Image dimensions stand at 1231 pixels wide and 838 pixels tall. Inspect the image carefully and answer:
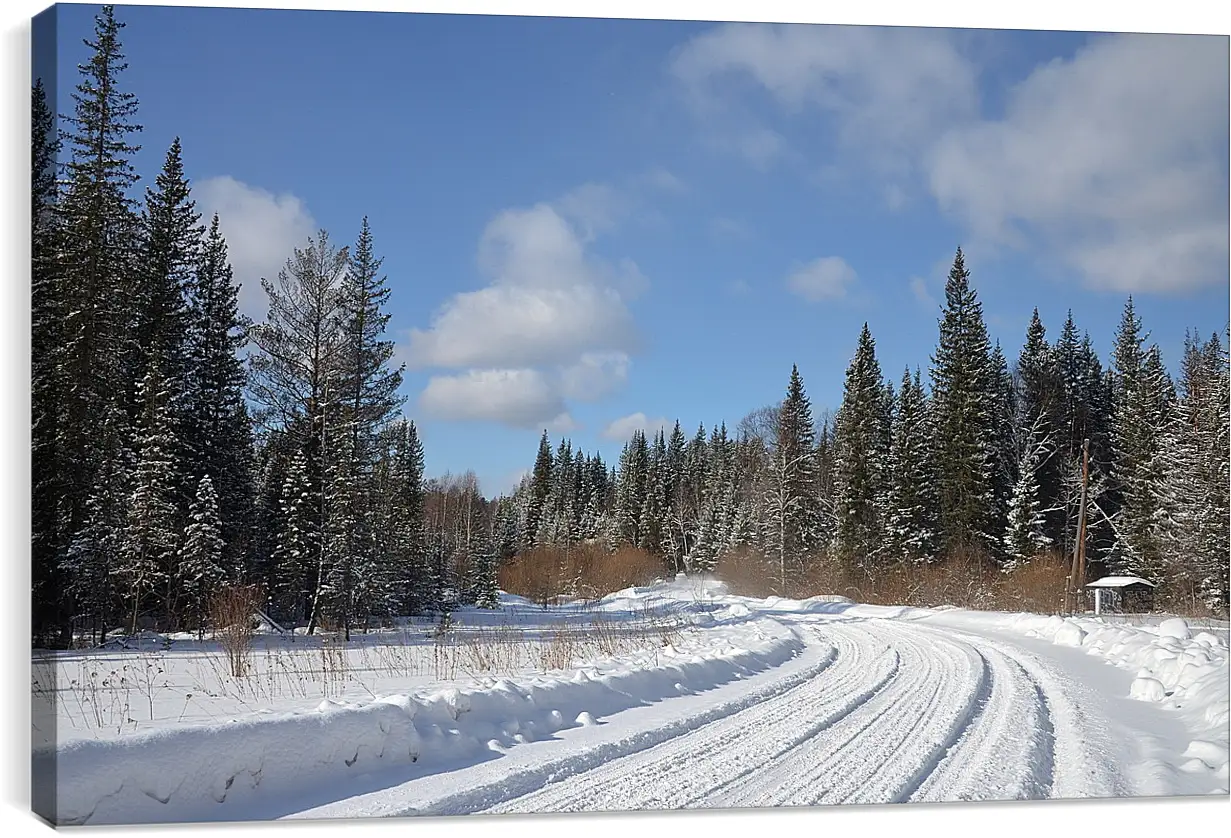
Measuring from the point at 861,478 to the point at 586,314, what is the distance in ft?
77.9

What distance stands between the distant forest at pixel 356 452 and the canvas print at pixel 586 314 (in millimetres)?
99

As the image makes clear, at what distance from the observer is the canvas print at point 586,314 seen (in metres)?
5.05

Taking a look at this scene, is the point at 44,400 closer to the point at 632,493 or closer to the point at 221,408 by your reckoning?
the point at 221,408

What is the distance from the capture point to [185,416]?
13148 mm

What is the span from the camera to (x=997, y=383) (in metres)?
26.8

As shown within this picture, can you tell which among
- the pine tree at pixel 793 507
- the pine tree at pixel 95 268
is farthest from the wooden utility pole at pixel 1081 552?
the pine tree at pixel 95 268

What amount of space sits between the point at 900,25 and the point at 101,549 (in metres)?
7.70

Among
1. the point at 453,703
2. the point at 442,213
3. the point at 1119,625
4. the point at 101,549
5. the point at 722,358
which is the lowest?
the point at 1119,625

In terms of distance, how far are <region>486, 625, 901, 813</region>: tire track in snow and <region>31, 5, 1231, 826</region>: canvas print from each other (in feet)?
0.11

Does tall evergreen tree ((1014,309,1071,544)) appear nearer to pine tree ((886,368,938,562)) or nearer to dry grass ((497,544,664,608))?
pine tree ((886,368,938,562))

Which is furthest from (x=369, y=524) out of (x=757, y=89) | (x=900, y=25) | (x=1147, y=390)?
(x=1147, y=390)

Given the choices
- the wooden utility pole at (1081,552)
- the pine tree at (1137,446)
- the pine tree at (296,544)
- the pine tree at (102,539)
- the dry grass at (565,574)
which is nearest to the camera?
the pine tree at (102,539)

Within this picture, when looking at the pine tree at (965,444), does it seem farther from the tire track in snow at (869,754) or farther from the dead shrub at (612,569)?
the tire track in snow at (869,754)

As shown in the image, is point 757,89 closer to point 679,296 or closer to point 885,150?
point 885,150
